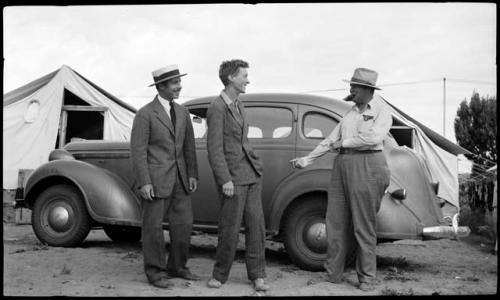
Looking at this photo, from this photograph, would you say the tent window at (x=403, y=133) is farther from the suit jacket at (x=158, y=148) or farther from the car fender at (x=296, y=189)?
the suit jacket at (x=158, y=148)

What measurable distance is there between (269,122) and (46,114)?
752 cm

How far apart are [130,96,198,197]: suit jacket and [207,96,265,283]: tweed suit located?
362 mm

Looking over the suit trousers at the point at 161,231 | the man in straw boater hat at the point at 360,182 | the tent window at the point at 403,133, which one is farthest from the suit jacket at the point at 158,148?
the tent window at the point at 403,133

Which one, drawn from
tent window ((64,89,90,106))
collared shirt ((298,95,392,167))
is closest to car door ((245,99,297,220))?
collared shirt ((298,95,392,167))

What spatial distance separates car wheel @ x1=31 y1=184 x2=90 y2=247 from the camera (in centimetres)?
661

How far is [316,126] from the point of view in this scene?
20.1 ft

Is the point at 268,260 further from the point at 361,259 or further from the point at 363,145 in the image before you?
the point at 363,145

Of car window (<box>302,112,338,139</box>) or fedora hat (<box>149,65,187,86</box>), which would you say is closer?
fedora hat (<box>149,65,187,86</box>)

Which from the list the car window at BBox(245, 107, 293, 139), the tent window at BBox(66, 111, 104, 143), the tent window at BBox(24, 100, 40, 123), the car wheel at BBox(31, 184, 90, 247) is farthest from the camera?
the tent window at BBox(66, 111, 104, 143)

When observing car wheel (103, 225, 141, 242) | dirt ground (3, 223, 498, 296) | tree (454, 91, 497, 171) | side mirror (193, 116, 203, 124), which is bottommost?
dirt ground (3, 223, 498, 296)

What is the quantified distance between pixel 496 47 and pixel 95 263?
4.12 metres

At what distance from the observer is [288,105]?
6.18m

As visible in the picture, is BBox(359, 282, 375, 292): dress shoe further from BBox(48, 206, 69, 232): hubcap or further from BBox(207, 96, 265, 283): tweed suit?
BBox(48, 206, 69, 232): hubcap

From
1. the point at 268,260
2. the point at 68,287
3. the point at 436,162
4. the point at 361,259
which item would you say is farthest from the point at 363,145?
the point at 436,162
